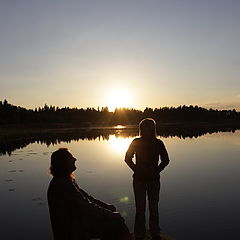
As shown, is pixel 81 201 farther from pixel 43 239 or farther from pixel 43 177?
pixel 43 177

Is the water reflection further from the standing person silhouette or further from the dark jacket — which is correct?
the dark jacket

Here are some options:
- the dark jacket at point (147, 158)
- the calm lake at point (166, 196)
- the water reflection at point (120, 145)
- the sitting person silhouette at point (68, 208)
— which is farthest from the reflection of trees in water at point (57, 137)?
the sitting person silhouette at point (68, 208)

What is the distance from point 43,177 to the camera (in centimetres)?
1717

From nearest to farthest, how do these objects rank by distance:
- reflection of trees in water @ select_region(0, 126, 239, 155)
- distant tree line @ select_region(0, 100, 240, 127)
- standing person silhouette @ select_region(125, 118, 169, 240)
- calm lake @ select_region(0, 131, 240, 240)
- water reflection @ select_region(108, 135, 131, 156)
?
standing person silhouette @ select_region(125, 118, 169, 240)
calm lake @ select_region(0, 131, 240, 240)
water reflection @ select_region(108, 135, 131, 156)
reflection of trees in water @ select_region(0, 126, 239, 155)
distant tree line @ select_region(0, 100, 240, 127)

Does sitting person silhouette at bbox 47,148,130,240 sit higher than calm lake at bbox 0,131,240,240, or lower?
higher

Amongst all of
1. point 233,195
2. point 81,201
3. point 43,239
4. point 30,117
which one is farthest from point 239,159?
point 30,117

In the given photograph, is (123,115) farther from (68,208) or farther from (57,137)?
(68,208)

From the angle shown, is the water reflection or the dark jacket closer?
the dark jacket

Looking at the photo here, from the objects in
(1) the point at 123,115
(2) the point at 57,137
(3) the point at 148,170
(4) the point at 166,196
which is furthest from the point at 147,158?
(1) the point at 123,115

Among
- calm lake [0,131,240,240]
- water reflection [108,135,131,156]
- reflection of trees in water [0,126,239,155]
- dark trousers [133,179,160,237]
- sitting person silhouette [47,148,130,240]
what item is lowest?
calm lake [0,131,240,240]

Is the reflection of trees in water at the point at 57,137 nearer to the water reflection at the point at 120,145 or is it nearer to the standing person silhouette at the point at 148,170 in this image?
the water reflection at the point at 120,145

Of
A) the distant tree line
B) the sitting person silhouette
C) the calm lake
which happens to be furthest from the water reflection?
the distant tree line

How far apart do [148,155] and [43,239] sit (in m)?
3.97

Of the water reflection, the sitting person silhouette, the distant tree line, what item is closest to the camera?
the sitting person silhouette
